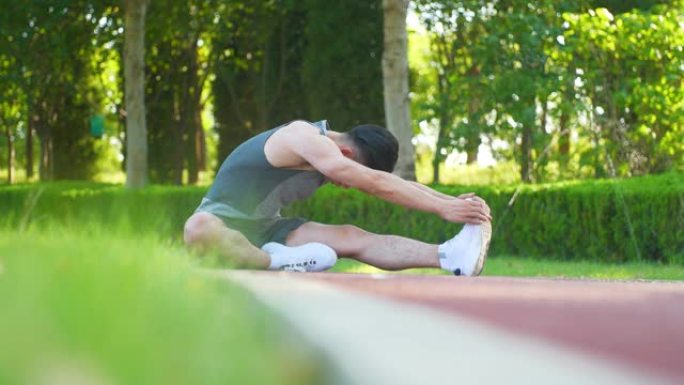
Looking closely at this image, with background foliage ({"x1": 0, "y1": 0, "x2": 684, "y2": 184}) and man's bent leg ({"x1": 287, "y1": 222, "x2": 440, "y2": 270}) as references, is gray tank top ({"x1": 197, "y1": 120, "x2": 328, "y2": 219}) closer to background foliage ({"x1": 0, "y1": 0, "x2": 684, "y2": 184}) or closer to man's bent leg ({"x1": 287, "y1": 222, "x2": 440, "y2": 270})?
man's bent leg ({"x1": 287, "y1": 222, "x2": 440, "y2": 270})

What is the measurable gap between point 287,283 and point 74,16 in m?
24.3

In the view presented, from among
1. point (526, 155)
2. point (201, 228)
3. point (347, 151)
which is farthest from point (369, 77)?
point (201, 228)

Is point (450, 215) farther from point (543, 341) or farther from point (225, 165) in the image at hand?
point (543, 341)

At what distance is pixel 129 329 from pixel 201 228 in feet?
15.8

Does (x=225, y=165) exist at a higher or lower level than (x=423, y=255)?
higher

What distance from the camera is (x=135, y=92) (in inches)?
810

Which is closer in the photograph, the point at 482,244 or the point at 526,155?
the point at 482,244

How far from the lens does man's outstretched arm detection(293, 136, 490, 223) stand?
6031mm

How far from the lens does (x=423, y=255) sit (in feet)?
21.6

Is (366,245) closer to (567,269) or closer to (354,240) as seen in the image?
(354,240)

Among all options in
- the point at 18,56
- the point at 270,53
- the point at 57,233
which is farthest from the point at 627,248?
the point at 18,56

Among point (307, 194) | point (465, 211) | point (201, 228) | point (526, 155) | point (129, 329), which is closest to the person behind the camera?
point (129, 329)

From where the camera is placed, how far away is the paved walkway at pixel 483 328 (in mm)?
1896

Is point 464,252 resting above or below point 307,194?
below
